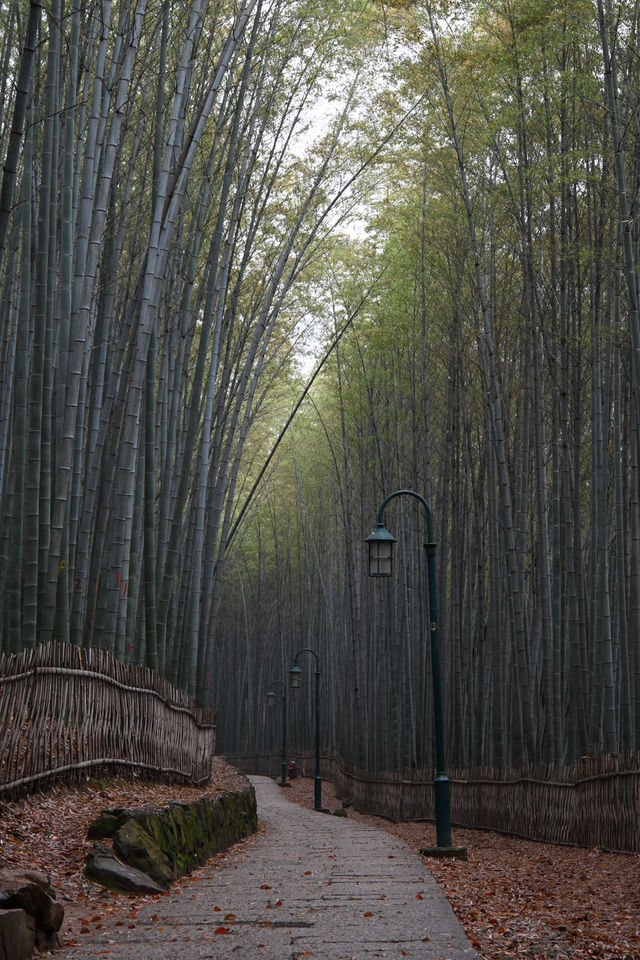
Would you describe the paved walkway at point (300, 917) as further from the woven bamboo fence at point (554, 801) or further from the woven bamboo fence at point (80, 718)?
the woven bamboo fence at point (554, 801)

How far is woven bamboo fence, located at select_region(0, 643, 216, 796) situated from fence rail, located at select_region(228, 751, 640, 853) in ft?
8.87

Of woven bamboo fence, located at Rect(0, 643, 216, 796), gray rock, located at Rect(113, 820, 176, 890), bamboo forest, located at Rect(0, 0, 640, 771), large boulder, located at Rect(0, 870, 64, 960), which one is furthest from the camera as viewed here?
bamboo forest, located at Rect(0, 0, 640, 771)

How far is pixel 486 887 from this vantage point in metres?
4.37

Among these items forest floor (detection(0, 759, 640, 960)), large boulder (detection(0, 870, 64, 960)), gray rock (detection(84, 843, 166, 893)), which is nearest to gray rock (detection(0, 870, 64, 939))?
large boulder (detection(0, 870, 64, 960))

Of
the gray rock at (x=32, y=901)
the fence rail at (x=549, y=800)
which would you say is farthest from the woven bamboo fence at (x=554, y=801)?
the gray rock at (x=32, y=901)

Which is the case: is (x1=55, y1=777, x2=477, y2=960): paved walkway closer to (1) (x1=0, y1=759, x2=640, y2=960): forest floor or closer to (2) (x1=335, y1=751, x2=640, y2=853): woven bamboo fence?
(1) (x1=0, y1=759, x2=640, y2=960): forest floor

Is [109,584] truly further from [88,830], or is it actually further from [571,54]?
[571,54]

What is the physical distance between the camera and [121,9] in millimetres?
5516

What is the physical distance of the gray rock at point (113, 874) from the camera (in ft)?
11.3

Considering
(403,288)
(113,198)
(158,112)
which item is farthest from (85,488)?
(403,288)

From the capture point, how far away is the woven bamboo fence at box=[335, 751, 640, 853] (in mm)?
5898

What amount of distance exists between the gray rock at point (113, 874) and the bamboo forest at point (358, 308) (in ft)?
4.72

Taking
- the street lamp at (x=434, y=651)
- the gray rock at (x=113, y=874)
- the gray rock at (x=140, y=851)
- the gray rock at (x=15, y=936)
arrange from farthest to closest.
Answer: the street lamp at (x=434, y=651), the gray rock at (x=140, y=851), the gray rock at (x=113, y=874), the gray rock at (x=15, y=936)

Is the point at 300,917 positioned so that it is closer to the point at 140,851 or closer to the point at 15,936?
the point at 140,851
